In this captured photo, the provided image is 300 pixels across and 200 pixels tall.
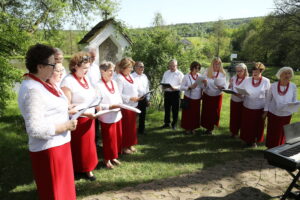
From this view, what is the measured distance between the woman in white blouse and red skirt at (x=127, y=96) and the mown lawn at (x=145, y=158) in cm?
39

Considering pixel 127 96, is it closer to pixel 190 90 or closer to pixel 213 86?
pixel 190 90

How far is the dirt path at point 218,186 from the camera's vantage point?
3709 mm

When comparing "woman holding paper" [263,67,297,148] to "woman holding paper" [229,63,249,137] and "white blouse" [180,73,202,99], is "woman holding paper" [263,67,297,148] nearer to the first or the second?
"woman holding paper" [229,63,249,137]

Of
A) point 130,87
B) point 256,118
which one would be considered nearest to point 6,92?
point 130,87

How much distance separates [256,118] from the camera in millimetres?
5590

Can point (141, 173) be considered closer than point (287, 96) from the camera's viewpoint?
Yes

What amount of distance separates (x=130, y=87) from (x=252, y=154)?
131 inches

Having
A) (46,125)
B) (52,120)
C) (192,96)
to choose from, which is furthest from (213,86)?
(46,125)

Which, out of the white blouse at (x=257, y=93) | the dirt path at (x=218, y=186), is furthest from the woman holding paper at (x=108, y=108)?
the white blouse at (x=257, y=93)

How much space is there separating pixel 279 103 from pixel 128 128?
10.8 feet

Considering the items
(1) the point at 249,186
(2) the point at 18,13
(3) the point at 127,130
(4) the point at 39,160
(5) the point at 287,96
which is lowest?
(1) the point at 249,186

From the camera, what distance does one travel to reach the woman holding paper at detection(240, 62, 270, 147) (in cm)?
538

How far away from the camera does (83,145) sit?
3.86 metres

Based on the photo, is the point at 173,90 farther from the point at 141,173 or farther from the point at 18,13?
the point at 18,13
